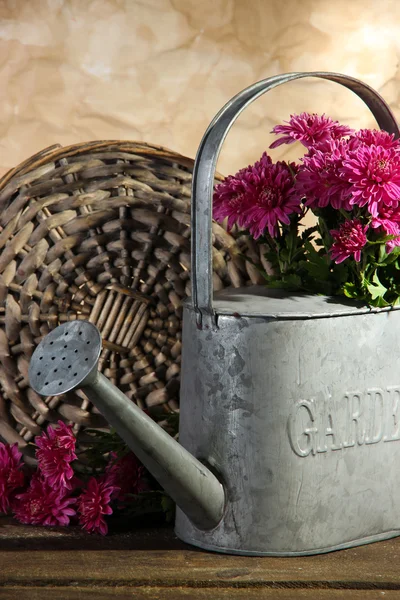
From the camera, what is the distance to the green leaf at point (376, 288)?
0.72 metres

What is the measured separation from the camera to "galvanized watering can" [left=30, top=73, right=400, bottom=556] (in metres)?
0.68

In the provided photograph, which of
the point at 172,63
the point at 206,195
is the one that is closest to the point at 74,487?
the point at 206,195

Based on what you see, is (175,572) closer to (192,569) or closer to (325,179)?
(192,569)

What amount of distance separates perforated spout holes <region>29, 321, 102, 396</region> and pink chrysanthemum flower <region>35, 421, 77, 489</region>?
6.1 inches

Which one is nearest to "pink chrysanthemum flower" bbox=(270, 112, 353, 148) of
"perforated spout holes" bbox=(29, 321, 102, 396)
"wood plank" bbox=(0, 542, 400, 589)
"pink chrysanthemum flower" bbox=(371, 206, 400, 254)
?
"pink chrysanthemum flower" bbox=(371, 206, 400, 254)

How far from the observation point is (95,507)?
0.75 meters

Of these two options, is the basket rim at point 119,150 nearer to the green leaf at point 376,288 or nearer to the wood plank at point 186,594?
the green leaf at point 376,288

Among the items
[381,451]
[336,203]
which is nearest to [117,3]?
[336,203]

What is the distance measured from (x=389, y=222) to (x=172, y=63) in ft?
1.76

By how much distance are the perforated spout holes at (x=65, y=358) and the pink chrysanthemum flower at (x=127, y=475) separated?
0.19 m

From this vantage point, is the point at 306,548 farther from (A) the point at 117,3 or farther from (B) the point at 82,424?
(A) the point at 117,3

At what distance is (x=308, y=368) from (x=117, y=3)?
65 cm

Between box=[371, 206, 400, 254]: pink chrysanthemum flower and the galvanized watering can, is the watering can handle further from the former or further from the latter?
box=[371, 206, 400, 254]: pink chrysanthemum flower

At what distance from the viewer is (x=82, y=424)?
2.79ft
